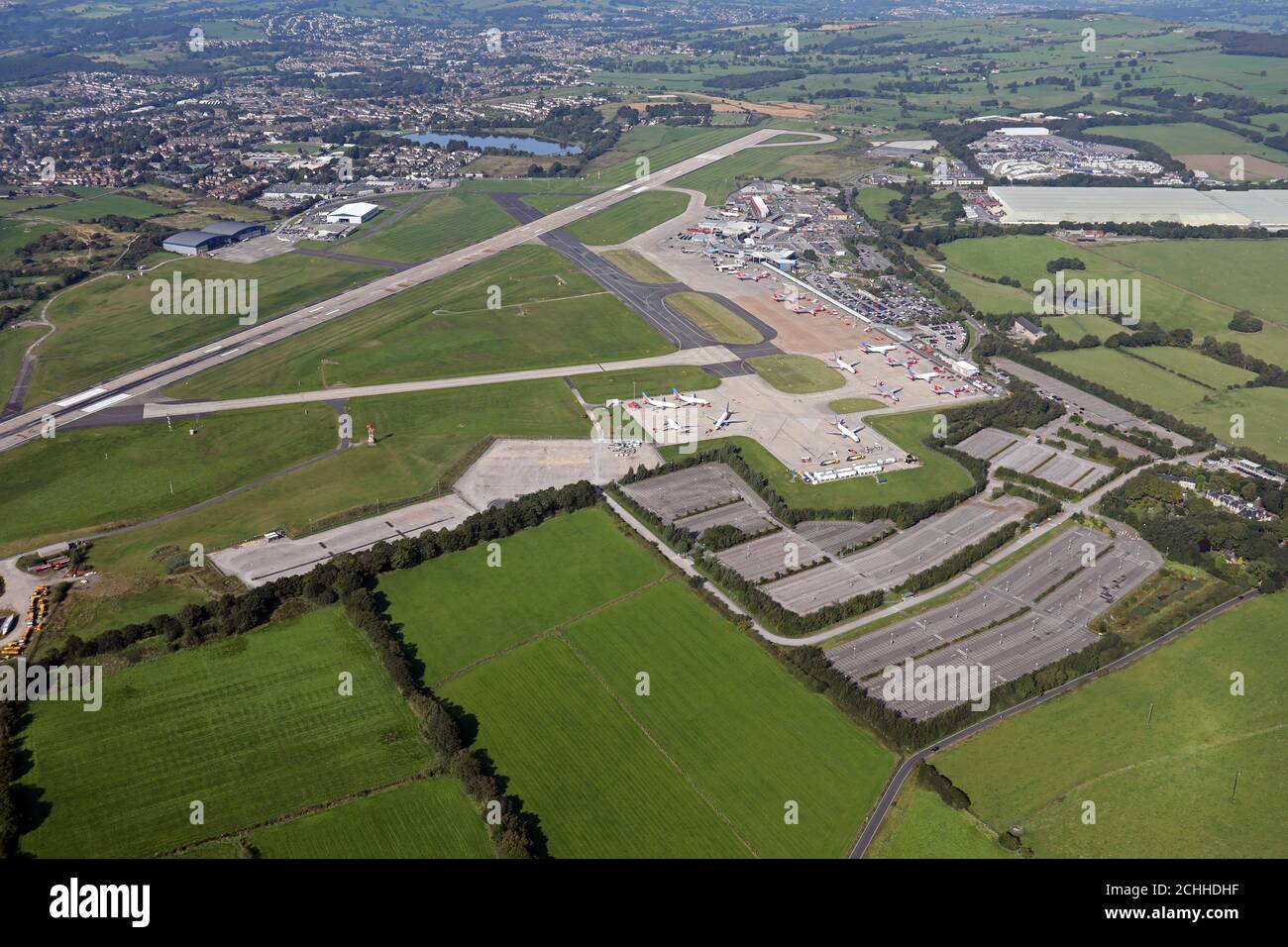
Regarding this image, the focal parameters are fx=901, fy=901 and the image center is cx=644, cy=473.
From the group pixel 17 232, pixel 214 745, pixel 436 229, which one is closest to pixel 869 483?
pixel 214 745

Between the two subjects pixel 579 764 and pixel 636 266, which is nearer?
pixel 579 764

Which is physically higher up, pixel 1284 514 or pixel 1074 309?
pixel 1074 309

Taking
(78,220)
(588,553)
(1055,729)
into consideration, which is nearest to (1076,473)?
(1055,729)

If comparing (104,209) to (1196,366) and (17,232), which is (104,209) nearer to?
(17,232)
